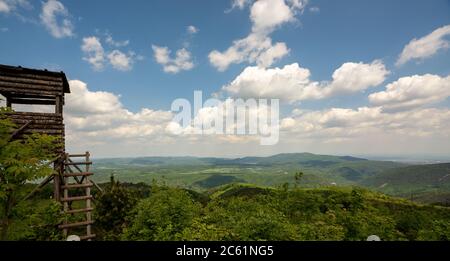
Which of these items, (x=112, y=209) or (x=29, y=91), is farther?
(x=112, y=209)

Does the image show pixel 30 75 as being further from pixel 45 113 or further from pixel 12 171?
pixel 12 171

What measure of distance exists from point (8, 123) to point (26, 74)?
27.5 feet

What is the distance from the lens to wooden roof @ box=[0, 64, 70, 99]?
51.6ft

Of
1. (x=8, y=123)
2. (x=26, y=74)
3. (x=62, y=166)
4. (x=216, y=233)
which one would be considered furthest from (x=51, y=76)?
(x=216, y=233)

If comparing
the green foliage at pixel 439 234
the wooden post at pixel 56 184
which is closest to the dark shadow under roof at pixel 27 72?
the wooden post at pixel 56 184

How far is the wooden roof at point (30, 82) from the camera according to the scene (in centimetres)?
1574

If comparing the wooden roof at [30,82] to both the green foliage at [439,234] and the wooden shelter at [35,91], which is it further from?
the green foliage at [439,234]

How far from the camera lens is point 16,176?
9375 mm

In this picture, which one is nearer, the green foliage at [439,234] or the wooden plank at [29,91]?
the green foliage at [439,234]

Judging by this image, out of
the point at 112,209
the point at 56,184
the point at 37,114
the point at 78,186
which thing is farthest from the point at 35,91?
the point at 112,209

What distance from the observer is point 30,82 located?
16.4 m

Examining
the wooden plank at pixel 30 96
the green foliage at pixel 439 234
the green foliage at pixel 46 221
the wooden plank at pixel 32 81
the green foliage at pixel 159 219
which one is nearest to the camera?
the green foliage at pixel 439 234
